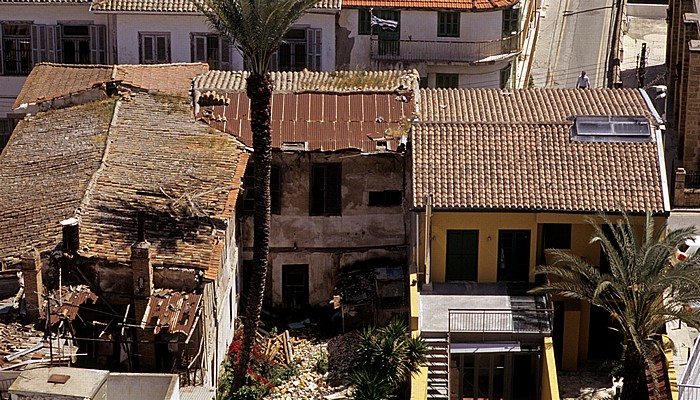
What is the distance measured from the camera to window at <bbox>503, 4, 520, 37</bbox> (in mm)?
57688

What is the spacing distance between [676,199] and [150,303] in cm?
2489

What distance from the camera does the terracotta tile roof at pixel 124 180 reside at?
39812mm

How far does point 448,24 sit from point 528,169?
13829 mm

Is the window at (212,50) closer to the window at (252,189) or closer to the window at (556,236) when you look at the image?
the window at (252,189)

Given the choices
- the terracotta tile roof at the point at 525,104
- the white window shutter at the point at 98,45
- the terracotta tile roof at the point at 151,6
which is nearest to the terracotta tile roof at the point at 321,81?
the terracotta tile roof at the point at 525,104

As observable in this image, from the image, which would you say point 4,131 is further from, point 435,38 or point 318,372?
point 318,372

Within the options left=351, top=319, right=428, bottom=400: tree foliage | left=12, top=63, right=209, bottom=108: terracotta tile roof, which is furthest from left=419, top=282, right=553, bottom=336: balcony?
left=12, top=63, right=209, bottom=108: terracotta tile roof

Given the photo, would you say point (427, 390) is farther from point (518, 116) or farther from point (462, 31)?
A: point (462, 31)

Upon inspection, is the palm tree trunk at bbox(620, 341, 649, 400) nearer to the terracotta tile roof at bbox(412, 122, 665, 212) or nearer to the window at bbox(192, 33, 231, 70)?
the terracotta tile roof at bbox(412, 122, 665, 212)

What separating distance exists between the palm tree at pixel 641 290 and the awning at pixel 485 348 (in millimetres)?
2274

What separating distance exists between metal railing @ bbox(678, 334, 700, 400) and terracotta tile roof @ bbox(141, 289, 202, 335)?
12675 mm

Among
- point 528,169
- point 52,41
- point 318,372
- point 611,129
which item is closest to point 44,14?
point 52,41

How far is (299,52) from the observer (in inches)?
2242

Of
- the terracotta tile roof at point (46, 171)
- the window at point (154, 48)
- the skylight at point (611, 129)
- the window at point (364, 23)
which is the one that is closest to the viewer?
the terracotta tile roof at point (46, 171)
